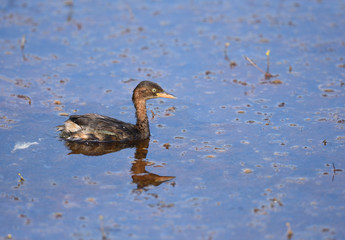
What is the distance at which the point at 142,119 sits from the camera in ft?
36.3

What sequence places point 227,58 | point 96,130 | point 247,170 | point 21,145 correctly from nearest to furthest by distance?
point 247,170 < point 21,145 < point 96,130 < point 227,58

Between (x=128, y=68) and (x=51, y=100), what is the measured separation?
2.57m

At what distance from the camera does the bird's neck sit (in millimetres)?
10938

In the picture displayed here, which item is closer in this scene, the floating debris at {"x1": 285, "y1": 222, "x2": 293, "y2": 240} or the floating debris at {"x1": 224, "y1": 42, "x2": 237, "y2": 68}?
the floating debris at {"x1": 285, "y1": 222, "x2": 293, "y2": 240}

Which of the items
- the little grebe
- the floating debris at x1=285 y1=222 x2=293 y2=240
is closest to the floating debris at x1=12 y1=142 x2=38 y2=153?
the little grebe

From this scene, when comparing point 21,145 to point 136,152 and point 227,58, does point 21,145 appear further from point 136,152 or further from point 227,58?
point 227,58

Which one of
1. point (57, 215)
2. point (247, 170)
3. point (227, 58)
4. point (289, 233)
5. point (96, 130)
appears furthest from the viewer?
point (227, 58)

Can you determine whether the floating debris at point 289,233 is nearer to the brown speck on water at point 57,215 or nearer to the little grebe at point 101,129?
the brown speck on water at point 57,215

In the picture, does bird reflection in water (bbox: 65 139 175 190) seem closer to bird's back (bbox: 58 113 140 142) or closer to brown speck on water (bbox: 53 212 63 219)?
bird's back (bbox: 58 113 140 142)

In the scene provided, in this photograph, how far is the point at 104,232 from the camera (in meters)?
7.60

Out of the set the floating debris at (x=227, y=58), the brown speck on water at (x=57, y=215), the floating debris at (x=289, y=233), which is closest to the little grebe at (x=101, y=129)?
the brown speck on water at (x=57, y=215)

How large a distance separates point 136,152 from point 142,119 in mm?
890

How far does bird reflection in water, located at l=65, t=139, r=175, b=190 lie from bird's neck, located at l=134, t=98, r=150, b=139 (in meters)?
0.17

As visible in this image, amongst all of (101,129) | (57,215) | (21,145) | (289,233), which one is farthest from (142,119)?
(289,233)
